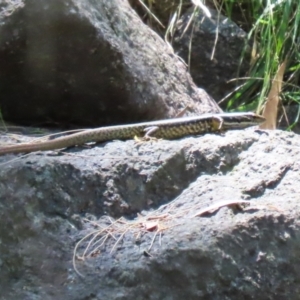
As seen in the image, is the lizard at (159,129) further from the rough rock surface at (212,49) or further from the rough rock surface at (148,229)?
the rough rock surface at (212,49)

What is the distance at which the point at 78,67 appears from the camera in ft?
14.6

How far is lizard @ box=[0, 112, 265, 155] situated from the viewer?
3840mm

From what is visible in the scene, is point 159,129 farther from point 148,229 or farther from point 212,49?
point 212,49

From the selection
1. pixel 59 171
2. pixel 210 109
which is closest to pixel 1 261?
pixel 59 171

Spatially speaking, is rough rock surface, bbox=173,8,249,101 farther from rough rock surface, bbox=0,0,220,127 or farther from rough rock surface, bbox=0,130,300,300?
rough rock surface, bbox=0,130,300,300

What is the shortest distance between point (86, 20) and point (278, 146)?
1.50m

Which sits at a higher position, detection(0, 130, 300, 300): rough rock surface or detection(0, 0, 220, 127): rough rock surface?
detection(0, 0, 220, 127): rough rock surface

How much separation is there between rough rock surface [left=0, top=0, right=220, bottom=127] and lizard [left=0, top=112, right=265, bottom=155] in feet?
1.22

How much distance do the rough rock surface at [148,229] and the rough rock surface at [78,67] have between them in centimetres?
93

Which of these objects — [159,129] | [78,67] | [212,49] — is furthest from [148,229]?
[212,49]

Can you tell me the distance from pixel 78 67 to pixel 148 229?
1750 mm

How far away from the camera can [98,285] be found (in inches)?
107

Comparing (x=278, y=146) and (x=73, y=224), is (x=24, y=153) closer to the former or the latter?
(x=73, y=224)

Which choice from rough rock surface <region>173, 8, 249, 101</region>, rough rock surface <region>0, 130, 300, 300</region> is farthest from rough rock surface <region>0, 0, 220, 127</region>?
rough rock surface <region>173, 8, 249, 101</region>
